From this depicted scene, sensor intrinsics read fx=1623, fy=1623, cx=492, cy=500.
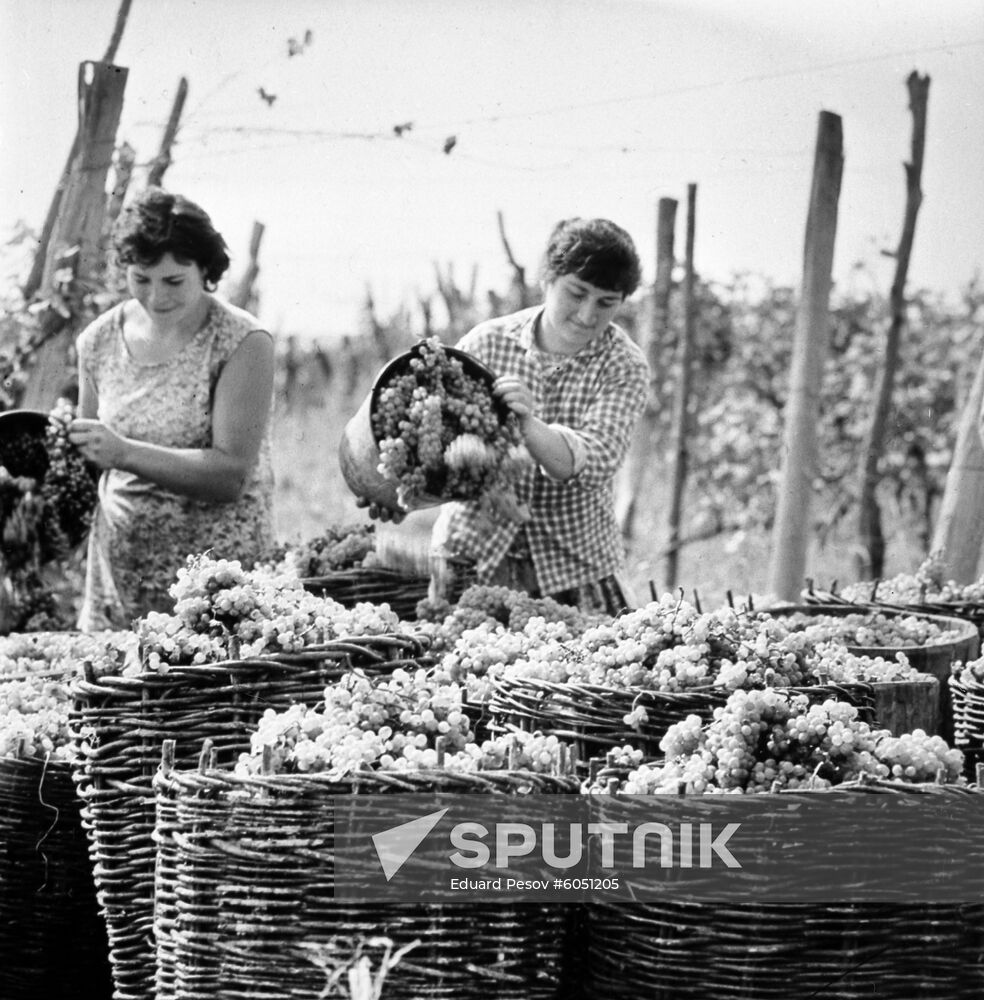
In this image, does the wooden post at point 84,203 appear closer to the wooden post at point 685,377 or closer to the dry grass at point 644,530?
the dry grass at point 644,530

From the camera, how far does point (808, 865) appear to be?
237 cm

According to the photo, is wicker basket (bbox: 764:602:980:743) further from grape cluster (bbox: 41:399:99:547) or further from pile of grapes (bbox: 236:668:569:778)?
grape cluster (bbox: 41:399:99:547)

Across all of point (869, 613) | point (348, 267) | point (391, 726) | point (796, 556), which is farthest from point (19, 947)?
point (796, 556)

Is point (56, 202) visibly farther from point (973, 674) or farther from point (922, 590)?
point (973, 674)

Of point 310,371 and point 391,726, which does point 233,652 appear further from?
point 310,371

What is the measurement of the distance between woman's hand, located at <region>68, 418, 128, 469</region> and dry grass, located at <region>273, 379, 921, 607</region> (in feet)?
8.04

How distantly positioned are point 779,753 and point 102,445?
252 cm

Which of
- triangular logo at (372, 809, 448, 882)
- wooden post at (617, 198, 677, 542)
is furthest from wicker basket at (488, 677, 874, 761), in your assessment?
wooden post at (617, 198, 677, 542)

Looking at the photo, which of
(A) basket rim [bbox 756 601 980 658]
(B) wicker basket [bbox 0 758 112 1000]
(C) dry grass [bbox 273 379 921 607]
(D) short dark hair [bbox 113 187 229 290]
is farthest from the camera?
(C) dry grass [bbox 273 379 921 607]

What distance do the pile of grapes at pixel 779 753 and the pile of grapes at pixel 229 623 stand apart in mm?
738

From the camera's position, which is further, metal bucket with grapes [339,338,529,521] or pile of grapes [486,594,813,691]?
metal bucket with grapes [339,338,529,521]

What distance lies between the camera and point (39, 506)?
4680 millimetres

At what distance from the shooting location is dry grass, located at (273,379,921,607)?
33.4 feet

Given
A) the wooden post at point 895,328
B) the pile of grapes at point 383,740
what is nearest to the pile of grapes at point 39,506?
the pile of grapes at point 383,740
